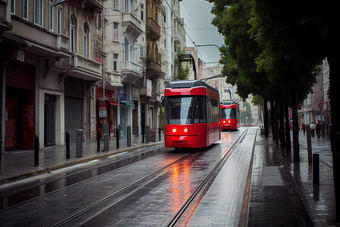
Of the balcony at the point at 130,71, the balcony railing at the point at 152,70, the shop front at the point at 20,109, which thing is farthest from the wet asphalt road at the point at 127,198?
the balcony railing at the point at 152,70

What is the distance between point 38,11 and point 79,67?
421cm

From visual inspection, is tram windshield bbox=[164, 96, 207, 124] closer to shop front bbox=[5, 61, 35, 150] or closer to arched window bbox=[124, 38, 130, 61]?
shop front bbox=[5, 61, 35, 150]

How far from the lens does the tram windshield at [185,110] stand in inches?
633

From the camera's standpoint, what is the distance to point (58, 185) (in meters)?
8.71

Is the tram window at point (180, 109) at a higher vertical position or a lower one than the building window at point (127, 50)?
lower

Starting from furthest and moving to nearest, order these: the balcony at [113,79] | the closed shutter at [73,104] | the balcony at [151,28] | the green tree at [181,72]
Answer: the green tree at [181,72]
the balcony at [151,28]
the balcony at [113,79]
the closed shutter at [73,104]

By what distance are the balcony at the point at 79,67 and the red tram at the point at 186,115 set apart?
689cm

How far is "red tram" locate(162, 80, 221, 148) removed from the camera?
16.0 metres

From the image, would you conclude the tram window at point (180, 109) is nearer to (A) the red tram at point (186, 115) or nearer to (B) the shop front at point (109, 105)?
(A) the red tram at point (186, 115)

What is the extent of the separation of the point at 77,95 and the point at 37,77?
16.5ft

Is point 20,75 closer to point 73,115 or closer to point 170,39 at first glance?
point 73,115

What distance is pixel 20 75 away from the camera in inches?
680

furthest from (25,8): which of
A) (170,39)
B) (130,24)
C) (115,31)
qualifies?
(170,39)

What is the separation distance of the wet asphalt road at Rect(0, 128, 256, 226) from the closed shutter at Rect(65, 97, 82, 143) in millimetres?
12027
